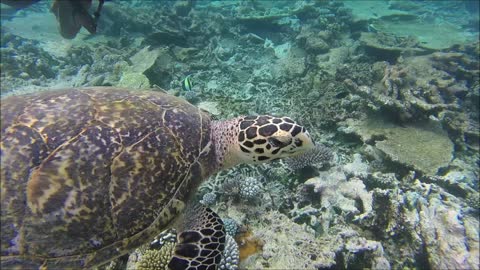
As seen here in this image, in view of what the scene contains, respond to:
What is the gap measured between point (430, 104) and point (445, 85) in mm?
1325

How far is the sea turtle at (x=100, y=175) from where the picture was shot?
1753mm

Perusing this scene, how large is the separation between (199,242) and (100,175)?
963 millimetres

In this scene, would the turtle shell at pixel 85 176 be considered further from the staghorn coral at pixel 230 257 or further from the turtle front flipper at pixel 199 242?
the staghorn coral at pixel 230 257

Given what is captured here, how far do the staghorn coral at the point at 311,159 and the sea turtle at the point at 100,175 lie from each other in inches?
62.6

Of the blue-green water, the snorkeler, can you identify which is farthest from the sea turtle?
the snorkeler

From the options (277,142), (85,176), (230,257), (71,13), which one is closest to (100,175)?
(85,176)

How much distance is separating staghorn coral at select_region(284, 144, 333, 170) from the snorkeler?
149 inches

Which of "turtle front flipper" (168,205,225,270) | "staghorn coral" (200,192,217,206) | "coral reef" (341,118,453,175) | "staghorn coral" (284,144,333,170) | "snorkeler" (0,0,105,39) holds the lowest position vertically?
"staghorn coral" (200,192,217,206)

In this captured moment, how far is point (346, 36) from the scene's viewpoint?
1066 cm

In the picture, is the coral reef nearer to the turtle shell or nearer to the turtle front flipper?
the turtle front flipper

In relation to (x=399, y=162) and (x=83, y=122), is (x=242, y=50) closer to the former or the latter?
(x=399, y=162)

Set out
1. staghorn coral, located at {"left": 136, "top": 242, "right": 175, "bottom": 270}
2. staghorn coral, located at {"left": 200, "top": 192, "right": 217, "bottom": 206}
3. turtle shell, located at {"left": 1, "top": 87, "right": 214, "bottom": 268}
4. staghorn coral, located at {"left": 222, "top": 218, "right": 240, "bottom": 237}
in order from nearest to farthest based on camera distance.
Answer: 1. turtle shell, located at {"left": 1, "top": 87, "right": 214, "bottom": 268}
2. staghorn coral, located at {"left": 136, "top": 242, "right": 175, "bottom": 270}
3. staghorn coral, located at {"left": 222, "top": 218, "right": 240, "bottom": 237}
4. staghorn coral, located at {"left": 200, "top": 192, "right": 217, "bottom": 206}

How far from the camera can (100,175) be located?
1894 mm

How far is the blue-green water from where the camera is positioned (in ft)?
10.7
